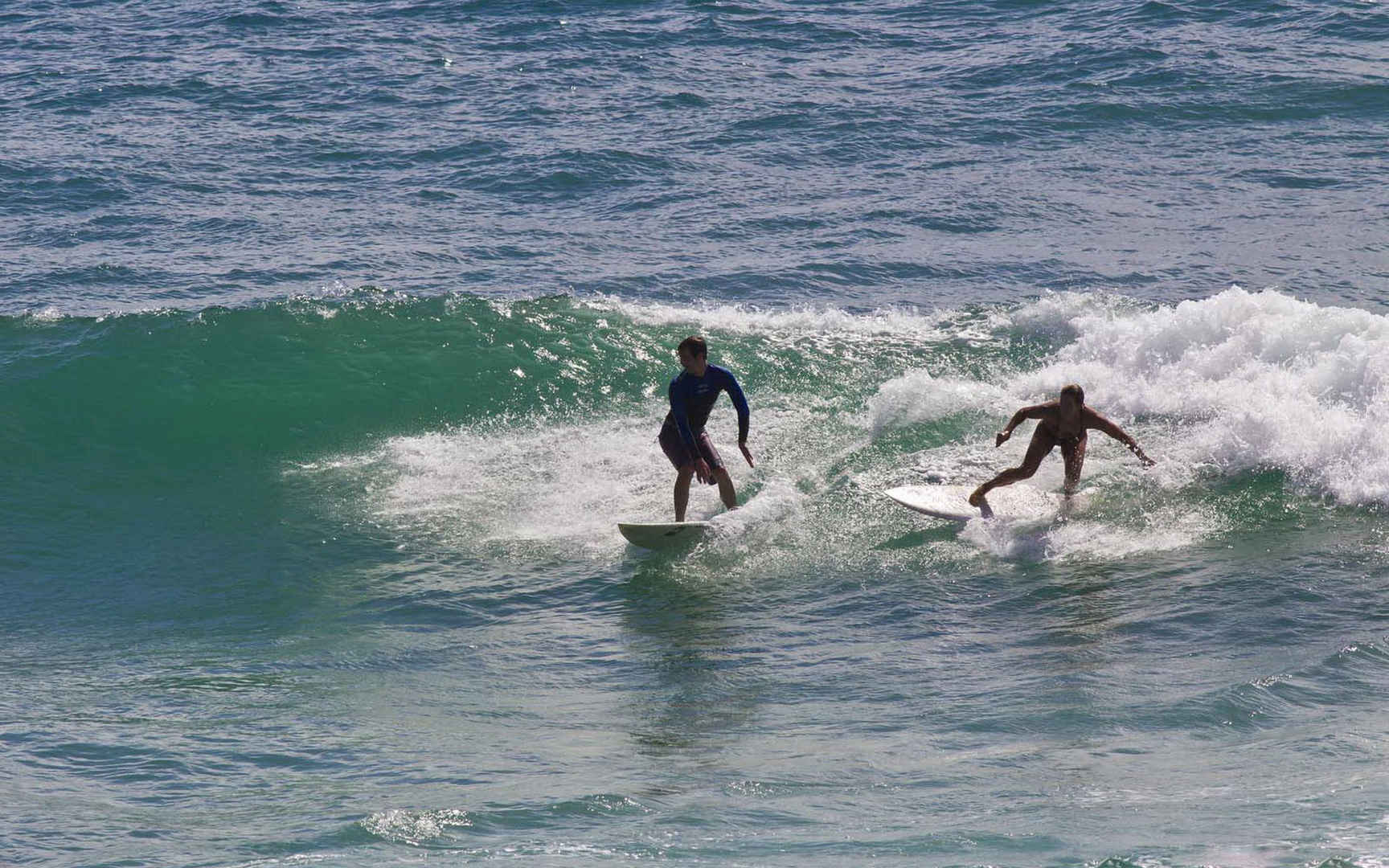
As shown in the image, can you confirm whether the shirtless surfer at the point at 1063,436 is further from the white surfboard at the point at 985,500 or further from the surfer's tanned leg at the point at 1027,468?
the white surfboard at the point at 985,500

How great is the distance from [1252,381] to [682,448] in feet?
19.8

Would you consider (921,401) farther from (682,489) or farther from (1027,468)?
(682,489)

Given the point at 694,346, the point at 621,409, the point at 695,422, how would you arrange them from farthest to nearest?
the point at 621,409 → the point at 695,422 → the point at 694,346

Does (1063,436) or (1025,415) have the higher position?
(1025,415)

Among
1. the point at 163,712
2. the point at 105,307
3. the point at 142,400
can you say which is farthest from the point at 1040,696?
the point at 105,307

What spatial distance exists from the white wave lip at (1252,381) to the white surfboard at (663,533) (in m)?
4.46

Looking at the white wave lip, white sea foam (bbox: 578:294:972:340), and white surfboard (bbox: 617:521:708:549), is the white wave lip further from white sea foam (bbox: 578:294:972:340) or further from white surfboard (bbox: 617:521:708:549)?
white surfboard (bbox: 617:521:708:549)

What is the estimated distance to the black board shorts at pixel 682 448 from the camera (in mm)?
11273

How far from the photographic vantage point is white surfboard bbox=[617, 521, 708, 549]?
36.5ft

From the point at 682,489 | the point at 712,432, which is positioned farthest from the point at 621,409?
the point at 682,489

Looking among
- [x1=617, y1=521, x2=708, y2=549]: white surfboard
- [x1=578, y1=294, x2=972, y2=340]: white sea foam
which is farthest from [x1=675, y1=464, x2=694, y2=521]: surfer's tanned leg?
[x1=578, y1=294, x2=972, y2=340]: white sea foam

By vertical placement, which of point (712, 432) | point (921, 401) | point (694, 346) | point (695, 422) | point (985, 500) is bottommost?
point (985, 500)

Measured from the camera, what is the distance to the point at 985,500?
11.7m

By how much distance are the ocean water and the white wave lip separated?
0.06 meters
